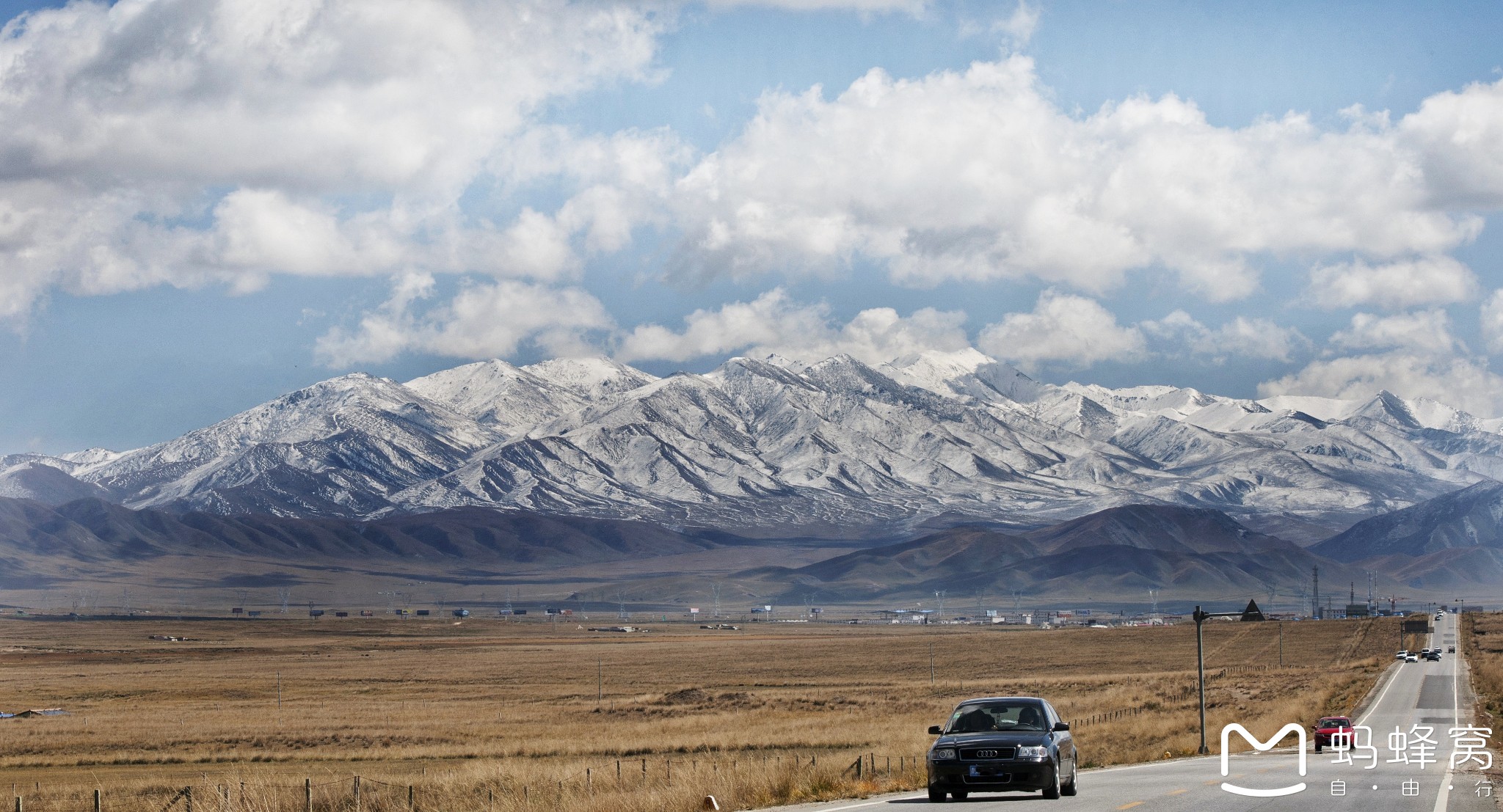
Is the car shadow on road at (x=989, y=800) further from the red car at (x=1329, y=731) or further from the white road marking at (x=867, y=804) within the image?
the red car at (x=1329, y=731)

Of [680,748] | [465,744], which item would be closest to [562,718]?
[465,744]

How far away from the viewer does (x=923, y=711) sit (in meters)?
75.3

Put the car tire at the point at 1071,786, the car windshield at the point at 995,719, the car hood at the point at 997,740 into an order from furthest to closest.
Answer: the car windshield at the point at 995,719
the car tire at the point at 1071,786
the car hood at the point at 997,740

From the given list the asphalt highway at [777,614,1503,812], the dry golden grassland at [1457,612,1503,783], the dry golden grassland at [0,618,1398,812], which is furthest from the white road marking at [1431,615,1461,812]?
the dry golden grassland at [0,618,1398,812]

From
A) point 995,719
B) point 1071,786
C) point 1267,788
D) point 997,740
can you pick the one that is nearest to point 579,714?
point 995,719

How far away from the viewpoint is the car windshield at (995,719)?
25.8 m

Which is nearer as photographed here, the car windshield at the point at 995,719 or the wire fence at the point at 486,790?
the car windshield at the point at 995,719

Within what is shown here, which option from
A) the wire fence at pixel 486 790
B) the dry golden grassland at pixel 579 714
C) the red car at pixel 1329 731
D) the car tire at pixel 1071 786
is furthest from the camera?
the red car at pixel 1329 731

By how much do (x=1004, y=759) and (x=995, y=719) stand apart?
1836mm

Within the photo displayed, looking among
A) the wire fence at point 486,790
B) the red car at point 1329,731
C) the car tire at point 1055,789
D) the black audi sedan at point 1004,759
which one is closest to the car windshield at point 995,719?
the black audi sedan at point 1004,759

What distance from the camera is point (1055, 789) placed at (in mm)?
24594

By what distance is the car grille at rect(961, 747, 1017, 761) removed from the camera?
24.6 meters

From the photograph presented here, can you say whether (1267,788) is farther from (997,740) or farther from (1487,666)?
(1487,666)

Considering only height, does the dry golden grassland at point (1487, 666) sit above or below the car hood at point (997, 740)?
below
